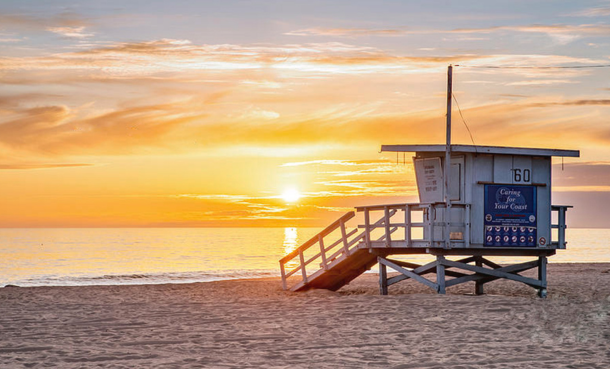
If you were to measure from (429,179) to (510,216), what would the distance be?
2.24 metres

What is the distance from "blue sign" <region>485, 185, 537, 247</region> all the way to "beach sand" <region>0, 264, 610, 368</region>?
2.08 m

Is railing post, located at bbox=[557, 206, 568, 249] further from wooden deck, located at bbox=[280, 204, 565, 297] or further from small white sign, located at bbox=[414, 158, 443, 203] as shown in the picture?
small white sign, located at bbox=[414, 158, 443, 203]

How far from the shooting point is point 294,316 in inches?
610

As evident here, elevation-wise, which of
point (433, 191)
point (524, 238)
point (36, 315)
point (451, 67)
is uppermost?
point (451, 67)

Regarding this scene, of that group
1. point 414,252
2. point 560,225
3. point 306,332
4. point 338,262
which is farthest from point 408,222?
point 306,332

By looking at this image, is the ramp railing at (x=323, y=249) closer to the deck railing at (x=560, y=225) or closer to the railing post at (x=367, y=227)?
the railing post at (x=367, y=227)

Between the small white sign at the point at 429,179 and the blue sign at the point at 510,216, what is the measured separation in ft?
3.98

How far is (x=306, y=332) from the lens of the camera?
44.4 ft

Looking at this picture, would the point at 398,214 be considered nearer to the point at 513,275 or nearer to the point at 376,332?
the point at 513,275

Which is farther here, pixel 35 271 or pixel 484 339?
pixel 35 271

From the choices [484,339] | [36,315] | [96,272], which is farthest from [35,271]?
[484,339]

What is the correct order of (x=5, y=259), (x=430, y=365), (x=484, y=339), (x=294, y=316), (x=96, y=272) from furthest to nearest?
(x=5, y=259) → (x=96, y=272) → (x=294, y=316) → (x=484, y=339) → (x=430, y=365)

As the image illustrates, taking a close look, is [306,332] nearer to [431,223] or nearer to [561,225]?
[431,223]

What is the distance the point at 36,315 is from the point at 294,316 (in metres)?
5.73
